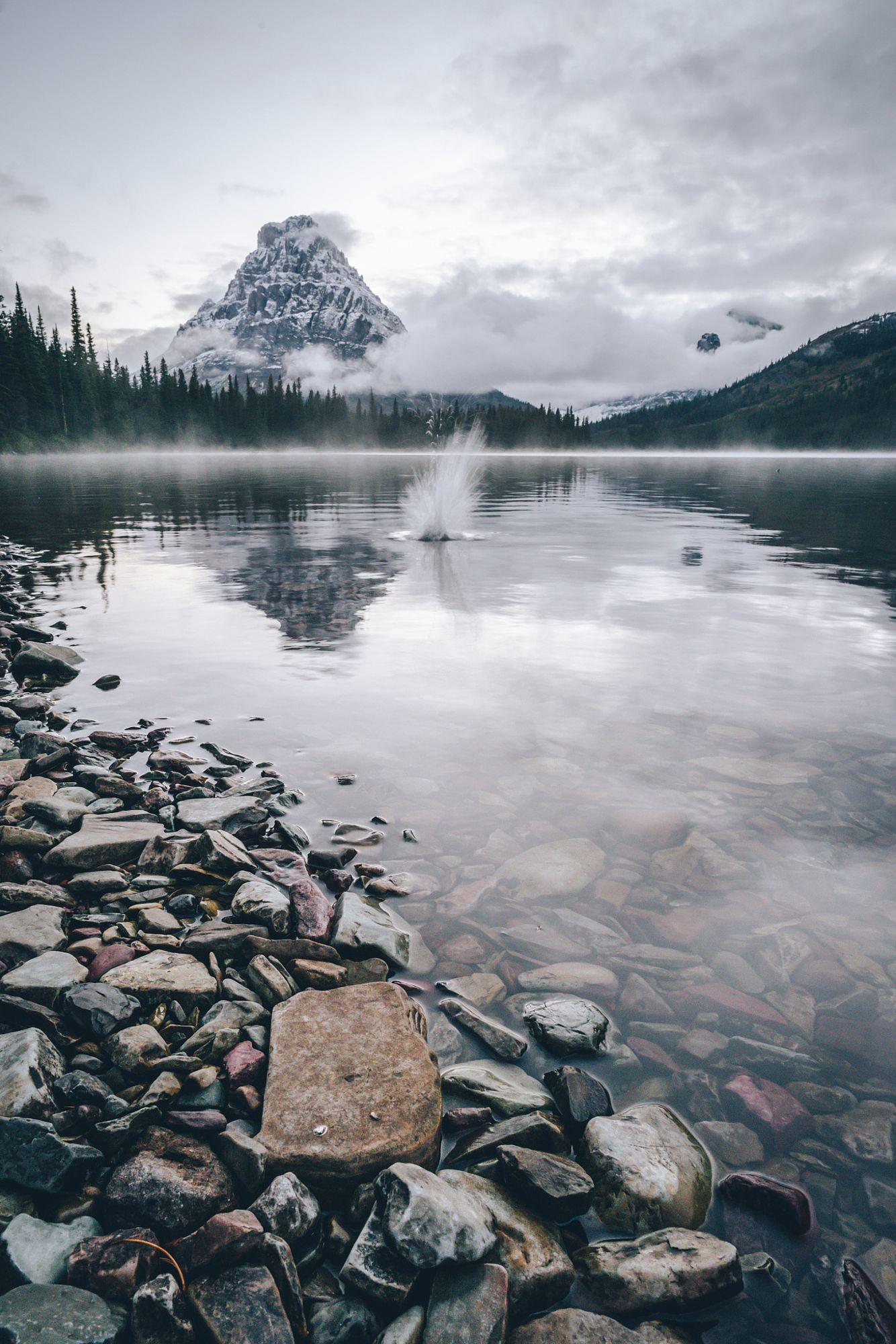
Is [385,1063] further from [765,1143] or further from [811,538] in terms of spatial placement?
[811,538]

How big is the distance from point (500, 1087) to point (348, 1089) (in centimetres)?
85

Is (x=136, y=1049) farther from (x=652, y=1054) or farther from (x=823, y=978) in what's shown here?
(x=823, y=978)

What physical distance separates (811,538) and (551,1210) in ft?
106

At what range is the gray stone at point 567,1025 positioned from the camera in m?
4.30

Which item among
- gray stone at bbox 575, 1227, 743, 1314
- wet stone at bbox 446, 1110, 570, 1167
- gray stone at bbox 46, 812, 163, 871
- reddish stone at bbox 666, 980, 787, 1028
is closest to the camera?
gray stone at bbox 575, 1227, 743, 1314

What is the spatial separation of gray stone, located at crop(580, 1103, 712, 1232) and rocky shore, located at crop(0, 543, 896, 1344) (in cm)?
1

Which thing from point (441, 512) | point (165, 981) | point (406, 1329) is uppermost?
point (441, 512)

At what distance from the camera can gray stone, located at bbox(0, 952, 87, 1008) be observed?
4016 mm

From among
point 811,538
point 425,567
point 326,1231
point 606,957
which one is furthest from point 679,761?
point 811,538

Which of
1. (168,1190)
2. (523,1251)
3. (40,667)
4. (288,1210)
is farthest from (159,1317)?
(40,667)

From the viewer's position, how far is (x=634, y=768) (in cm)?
800

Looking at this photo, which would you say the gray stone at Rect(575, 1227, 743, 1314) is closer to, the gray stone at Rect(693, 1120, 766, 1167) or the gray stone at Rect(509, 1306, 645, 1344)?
the gray stone at Rect(509, 1306, 645, 1344)

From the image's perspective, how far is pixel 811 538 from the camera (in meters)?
30.6

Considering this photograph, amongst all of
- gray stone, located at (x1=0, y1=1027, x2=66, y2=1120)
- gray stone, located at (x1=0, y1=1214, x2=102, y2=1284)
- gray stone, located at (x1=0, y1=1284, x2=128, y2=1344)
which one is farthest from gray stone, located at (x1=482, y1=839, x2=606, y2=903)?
gray stone, located at (x1=0, y1=1284, x2=128, y2=1344)
